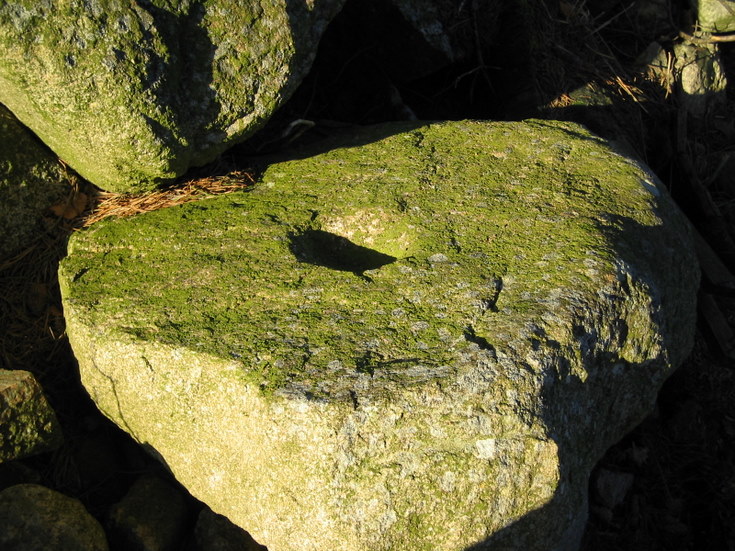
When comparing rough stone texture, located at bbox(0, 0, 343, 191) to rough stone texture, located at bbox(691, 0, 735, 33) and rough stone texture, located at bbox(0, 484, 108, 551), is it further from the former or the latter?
rough stone texture, located at bbox(691, 0, 735, 33)

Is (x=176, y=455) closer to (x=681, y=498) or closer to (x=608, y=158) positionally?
(x=608, y=158)

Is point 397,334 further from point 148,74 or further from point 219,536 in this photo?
point 148,74

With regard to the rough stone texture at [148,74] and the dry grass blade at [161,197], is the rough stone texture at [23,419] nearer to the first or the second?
the dry grass blade at [161,197]

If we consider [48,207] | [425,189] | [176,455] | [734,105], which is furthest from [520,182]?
[734,105]

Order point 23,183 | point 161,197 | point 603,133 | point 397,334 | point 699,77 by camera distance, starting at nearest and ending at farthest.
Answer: point 397,334 → point 23,183 → point 161,197 → point 603,133 → point 699,77

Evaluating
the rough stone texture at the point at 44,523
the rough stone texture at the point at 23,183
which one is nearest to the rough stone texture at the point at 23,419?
the rough stone texture at the point at 44,523

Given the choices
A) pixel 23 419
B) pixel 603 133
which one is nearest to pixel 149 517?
pixel 23 419
